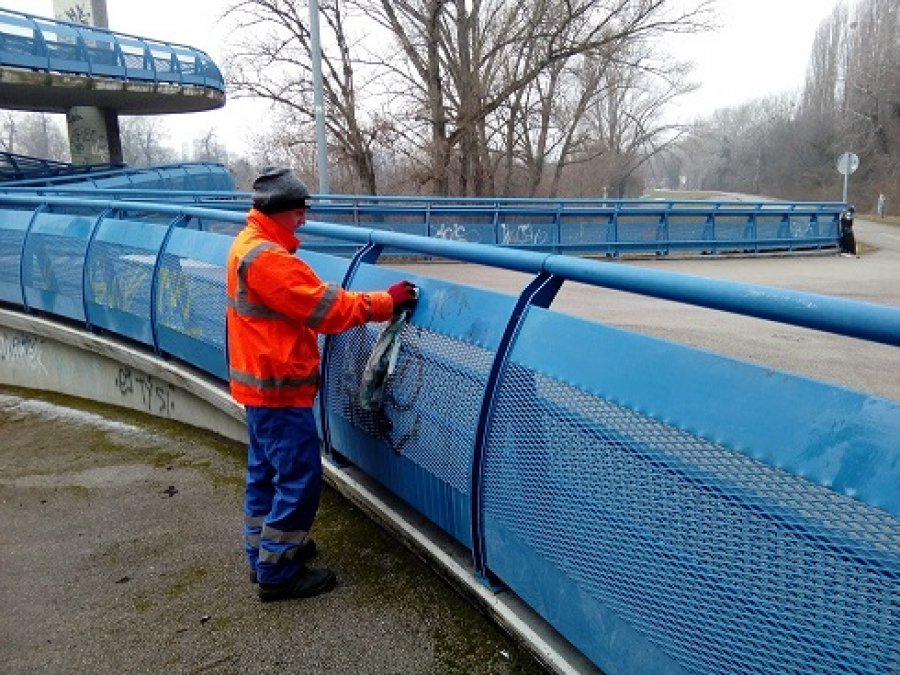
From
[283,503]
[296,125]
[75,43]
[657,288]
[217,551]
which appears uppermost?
[75,43]

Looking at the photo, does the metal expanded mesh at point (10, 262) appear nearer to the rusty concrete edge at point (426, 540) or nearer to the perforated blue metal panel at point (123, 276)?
the perforated blue metal panel at point (123, 276)

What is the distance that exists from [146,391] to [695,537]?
4.76 meters

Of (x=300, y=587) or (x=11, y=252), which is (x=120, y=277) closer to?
(x=11, y=252)

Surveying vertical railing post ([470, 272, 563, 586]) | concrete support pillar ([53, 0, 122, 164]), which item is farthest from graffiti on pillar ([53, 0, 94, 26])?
vertical railing post ([470, 272, 563, 586])

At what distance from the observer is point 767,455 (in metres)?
1.55

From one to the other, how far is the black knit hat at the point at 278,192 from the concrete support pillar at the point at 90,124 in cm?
2343

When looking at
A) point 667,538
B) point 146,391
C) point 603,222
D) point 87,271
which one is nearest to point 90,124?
point 603,222

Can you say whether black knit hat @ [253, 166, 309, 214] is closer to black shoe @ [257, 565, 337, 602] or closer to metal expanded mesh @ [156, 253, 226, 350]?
black shoe @ [257, 565, 337, 602]

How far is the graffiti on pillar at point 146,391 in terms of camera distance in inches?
208

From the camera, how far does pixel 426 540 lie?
2.87 meters

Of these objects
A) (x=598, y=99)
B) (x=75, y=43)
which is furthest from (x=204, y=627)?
(x=598, y=99)

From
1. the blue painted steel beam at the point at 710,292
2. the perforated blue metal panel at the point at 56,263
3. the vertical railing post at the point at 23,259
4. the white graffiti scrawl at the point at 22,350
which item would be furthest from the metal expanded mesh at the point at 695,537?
the vertical railing post at the point at 23,259

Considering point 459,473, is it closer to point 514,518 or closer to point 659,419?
point 514,518

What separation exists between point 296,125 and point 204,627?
2260cm
